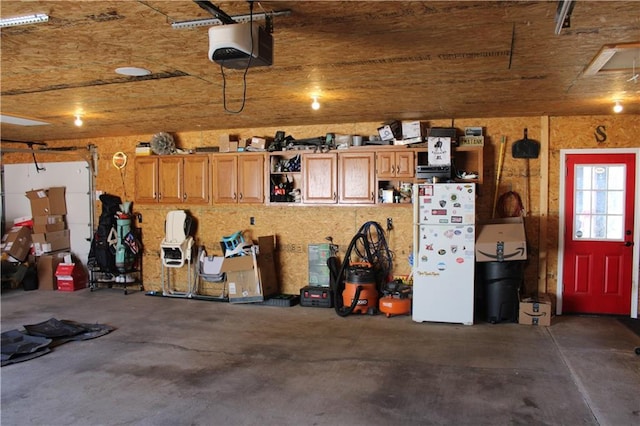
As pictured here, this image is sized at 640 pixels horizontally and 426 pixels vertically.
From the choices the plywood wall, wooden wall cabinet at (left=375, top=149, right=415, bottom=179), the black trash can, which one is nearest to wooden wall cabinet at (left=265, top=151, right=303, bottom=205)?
the plywood wall

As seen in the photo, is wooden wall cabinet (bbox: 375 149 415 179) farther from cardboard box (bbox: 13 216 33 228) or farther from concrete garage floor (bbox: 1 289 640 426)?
cardboard box (bbox: 13 216 33 228)

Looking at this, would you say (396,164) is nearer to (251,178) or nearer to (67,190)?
(251,178)

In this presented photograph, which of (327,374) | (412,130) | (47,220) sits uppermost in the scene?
(412,130)

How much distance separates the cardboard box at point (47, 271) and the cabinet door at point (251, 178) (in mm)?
3785

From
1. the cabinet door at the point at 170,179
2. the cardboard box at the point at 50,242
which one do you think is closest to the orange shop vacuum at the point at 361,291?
the cabinet door at the point at 170,179

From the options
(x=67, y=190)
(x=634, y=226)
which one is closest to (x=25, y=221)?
(x=67, y=190)

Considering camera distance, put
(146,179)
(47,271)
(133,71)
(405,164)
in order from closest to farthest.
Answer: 1. (133,71)
2. (405,164)
3. (146,179)
4. (47,271)

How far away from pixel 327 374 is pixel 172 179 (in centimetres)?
441

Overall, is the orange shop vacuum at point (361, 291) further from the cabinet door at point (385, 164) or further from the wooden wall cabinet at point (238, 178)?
the wooden wall cabinet at point (238, 178)

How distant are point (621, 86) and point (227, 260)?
5.09 meters

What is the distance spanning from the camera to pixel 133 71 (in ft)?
12.8

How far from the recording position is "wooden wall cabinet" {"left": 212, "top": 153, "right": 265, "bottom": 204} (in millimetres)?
6734

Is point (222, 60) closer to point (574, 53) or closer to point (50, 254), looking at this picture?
point (574, 53)

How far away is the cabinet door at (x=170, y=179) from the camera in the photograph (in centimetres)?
720
